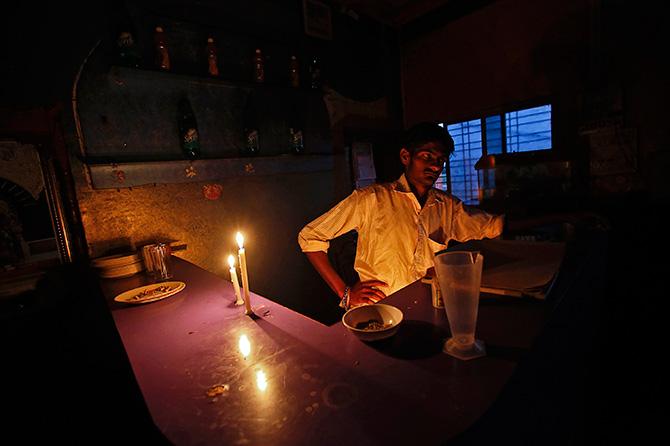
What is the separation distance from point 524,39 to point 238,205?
4.05 meters

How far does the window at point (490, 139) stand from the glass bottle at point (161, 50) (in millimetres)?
3900

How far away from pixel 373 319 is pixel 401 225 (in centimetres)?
123

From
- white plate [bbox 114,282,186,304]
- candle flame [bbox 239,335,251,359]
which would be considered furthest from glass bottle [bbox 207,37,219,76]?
candle flame [bbox 239,335,251,359]

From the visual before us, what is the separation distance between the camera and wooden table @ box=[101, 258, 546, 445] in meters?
0.66

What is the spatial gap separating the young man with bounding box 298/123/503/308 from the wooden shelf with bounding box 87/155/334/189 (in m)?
1.37

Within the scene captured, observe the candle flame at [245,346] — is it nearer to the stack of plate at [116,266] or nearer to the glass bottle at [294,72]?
the stack of plate at [116,266]

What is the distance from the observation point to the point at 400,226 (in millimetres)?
2240

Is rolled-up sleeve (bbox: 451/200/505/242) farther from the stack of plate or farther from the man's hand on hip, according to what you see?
the stack of plate

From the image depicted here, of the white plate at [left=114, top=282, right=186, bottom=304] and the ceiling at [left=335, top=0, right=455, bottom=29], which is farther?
the ceiling at [left=335, top=0, right=455, bottom=29]

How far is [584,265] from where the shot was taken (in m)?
1.58

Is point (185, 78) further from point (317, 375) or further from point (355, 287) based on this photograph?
point (317, 375)

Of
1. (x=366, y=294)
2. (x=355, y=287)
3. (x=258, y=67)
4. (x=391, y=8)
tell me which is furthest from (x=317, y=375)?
(x=391, y=8)

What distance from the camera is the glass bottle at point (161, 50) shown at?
258cm

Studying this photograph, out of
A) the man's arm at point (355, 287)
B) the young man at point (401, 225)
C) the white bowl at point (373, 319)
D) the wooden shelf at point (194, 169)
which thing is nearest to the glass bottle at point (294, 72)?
the wooden shelf at point (194, 169)
